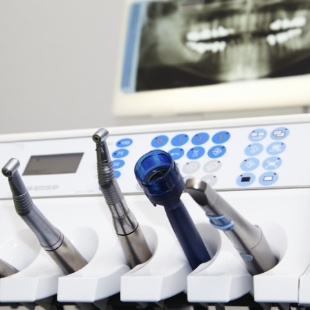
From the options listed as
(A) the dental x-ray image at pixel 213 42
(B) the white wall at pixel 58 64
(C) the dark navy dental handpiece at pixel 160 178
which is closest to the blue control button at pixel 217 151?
(C) the dark navy dental handpiece at pixel 160 178

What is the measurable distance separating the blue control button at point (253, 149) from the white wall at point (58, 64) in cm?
38

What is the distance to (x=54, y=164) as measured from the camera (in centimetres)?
52

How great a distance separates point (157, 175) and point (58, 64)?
589 mm

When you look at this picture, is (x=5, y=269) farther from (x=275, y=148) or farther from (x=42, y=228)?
(x=275, y=148)

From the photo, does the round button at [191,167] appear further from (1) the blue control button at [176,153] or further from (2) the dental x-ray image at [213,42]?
(2) the dental x-ray image at [213,42]

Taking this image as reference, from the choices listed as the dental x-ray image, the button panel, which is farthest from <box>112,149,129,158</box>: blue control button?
the dental x-ray image

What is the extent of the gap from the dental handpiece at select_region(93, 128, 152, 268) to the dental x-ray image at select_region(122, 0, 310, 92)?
13.2 inches

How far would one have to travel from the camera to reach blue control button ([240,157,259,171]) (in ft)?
1.48

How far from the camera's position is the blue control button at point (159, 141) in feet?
1.63

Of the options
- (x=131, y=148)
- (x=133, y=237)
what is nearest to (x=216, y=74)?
(x=131, y=148)

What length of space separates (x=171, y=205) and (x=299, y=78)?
370 mm

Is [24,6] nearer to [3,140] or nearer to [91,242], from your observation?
[3,140]

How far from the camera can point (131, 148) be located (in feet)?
1.66

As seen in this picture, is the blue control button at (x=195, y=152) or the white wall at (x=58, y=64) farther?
the white wall at (x=58, y=64)
